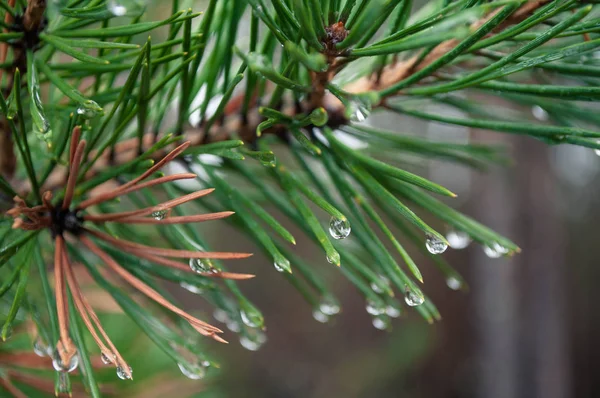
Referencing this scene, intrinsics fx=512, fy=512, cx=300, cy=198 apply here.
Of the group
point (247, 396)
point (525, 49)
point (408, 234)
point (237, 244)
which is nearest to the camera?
point (525, 49)

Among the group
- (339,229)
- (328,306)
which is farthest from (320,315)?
(339,229)

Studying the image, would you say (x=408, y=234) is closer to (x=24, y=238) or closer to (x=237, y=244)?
(x=24, y=238)

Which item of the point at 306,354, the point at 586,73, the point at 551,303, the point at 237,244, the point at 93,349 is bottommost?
the point at 306,354

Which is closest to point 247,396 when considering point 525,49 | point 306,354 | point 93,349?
point 306,354

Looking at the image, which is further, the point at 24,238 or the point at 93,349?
the point at 93,349

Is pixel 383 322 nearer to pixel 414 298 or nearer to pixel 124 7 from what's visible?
pixel 414 298

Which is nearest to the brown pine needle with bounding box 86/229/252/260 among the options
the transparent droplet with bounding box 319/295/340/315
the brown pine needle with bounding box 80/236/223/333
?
the brown pine needle with bounding box 80/236/223/333

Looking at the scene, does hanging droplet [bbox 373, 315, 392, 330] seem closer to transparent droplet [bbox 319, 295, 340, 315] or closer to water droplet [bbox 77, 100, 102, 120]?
transparent droplet [bbox 319, 295, 340, 315]

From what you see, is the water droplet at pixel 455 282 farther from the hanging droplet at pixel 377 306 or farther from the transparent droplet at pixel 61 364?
the transparent droplet at pixel 61 364
